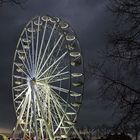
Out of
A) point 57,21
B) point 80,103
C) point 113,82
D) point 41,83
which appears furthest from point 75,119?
point 113,82

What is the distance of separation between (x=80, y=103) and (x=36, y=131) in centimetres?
452

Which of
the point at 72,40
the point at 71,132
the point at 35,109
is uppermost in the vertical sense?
the point at 72,40

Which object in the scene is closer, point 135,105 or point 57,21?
point 135,105

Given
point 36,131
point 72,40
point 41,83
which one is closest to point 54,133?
point 36,131

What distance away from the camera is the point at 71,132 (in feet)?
146

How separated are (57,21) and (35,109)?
848 centimetres

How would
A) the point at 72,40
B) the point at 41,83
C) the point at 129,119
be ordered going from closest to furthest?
1. the point at 129,119
2. the point at 41,83
3. the point at 72,40

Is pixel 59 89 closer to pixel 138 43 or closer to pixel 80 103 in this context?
pixel 80 103

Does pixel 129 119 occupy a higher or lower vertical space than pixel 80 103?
higher

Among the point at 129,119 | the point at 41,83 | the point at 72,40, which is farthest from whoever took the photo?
the point at 72,40

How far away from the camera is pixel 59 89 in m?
41.2

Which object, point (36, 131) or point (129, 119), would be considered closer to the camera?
point (129, 119)

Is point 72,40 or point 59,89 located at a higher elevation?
point 72,40

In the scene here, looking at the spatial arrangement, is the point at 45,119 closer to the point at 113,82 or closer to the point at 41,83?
the point at 41,83
